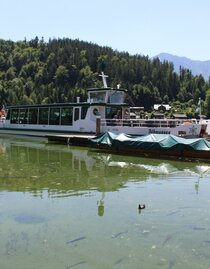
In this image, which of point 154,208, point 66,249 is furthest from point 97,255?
point 154,208

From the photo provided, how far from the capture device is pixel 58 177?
600 inches

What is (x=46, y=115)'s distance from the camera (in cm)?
3547

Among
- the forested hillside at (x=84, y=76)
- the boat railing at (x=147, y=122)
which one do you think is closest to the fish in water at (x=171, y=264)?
the boat railing at (x=147, y=122)

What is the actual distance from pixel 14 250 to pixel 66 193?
4901mm

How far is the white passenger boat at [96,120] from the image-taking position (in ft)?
88.9

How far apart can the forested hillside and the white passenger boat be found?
116 metres

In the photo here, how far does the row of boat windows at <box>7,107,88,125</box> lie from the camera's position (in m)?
32.2

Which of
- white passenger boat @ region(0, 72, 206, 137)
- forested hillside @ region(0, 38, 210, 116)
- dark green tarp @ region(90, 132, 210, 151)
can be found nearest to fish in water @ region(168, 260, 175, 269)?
dark green tarp @ region(90, 132, 210, 151)

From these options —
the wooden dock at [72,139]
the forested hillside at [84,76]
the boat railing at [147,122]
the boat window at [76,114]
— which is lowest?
the wooden dock at [72,139]

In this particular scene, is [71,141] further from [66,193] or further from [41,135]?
[66,193]

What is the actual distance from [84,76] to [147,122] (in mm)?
144038

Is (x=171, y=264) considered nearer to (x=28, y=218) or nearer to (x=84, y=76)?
(x=28, y=218)

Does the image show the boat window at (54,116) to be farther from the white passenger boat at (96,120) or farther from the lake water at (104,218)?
the lake water at (104,218)

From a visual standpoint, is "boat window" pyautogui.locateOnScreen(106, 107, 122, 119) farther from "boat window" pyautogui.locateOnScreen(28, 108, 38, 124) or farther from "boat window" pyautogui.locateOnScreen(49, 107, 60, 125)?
"boat window" pyautogui.locateOnScreen(28, 108, 38, 124)
